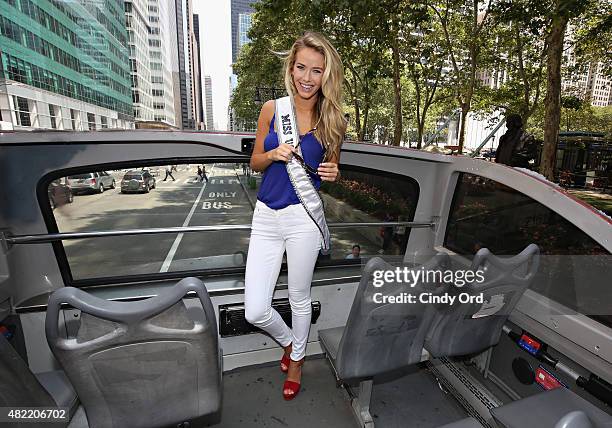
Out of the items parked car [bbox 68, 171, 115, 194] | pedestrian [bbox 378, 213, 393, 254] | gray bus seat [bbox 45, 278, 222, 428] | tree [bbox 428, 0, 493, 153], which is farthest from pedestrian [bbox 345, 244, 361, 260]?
tree [bbox 428, 0, 493, 153]

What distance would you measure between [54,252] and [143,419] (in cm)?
161

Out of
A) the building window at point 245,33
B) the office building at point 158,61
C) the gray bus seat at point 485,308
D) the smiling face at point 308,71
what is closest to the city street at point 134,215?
the smiling face at point 308,71

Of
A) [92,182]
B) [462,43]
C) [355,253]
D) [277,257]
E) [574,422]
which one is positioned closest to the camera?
[574,422]

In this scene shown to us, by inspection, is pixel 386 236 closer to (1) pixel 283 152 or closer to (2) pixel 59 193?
(1) pixel 283 152

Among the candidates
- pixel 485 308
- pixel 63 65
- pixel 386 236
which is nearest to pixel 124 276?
pixel 386 236

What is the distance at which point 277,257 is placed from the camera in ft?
6.88

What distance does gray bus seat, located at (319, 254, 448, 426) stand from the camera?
5.28 feet

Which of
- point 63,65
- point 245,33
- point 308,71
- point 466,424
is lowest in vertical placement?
point 466,424

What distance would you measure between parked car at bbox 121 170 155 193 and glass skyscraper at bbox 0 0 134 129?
44 cm

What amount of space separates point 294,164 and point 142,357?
1200 mm

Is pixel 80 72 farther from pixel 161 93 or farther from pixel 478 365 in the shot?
pixel 161 93

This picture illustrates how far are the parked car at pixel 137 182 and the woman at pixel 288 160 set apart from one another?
3.45 feet

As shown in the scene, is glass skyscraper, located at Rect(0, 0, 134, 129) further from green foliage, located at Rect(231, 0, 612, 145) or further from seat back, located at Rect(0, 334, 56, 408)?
green foliage, located at Rect(231, 0, 612, 145)

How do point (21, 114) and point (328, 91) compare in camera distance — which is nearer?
point (328, 91)
